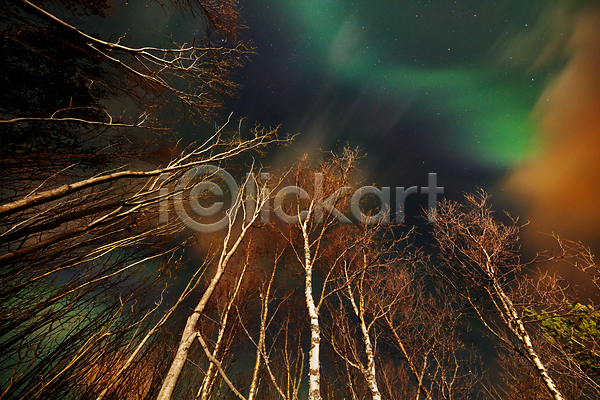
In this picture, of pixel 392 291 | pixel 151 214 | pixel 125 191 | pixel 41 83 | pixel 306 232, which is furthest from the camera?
pixel 392 291

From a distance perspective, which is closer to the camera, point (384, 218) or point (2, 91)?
point (2, 91)

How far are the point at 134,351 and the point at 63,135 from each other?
16.9ft

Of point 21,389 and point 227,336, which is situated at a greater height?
point 21,389

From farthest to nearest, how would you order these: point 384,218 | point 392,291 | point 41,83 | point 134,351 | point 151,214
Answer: point 392,291 < point 384,218 < point 134,351 < point 151,214 < point 41,83

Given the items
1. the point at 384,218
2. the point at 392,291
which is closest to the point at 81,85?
the point at 384,218

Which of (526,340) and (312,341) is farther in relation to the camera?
(526,340)

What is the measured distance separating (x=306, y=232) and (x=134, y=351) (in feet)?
17.4

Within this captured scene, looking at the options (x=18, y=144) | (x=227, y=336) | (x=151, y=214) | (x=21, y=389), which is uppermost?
(x=18, y=144)

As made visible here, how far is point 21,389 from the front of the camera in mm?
2576

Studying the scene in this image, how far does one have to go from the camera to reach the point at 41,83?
3336 mm

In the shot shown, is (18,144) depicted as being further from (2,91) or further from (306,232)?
(306,232)

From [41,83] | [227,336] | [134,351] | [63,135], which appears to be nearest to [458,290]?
[227,336]

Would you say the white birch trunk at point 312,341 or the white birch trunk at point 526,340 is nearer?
the white birch trunk at point 312,341

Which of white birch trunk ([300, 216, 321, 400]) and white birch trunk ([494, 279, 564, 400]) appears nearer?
white birch trunk ([300, 216, 321, 400])
